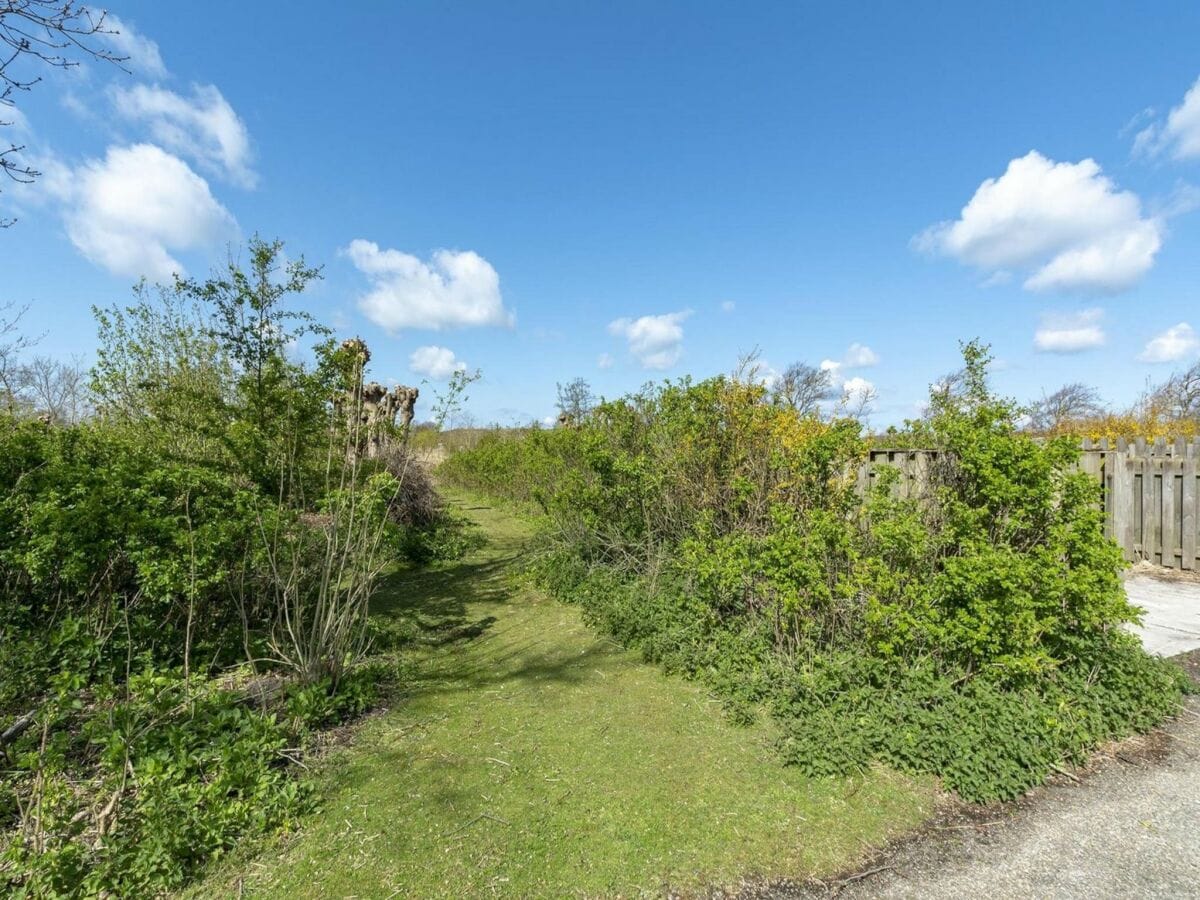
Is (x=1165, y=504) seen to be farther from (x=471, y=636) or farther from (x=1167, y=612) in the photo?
(x=471, y=636)

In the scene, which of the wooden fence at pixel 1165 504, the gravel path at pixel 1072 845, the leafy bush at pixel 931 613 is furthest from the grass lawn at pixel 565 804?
the wooden fence at pixel 1165 504

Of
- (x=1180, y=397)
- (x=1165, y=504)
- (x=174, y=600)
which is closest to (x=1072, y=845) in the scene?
(x=174, y=600)

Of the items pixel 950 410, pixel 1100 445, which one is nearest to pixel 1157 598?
pixel 1100 445

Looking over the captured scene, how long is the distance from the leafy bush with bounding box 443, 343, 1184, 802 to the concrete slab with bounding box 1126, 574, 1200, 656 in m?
1.00

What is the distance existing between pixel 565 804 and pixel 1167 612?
21.1 ft

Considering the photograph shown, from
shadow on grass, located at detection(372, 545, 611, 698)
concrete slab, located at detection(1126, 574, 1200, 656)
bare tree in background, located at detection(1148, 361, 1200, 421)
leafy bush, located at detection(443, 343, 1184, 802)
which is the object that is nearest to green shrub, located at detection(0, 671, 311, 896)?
shadow on grass, located at detection(372, 545, 611, 698)

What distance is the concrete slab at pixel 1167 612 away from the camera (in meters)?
4.46

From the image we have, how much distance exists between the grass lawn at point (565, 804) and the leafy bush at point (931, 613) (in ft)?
0.91

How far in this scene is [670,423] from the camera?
5.69 metres

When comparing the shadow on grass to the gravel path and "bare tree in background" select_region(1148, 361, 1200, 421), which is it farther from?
"bare tree in background" select_region(1148, 361, 1200, 421)

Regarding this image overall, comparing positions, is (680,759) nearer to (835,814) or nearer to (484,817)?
(835,814)

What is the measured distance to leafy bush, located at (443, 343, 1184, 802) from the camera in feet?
9.51

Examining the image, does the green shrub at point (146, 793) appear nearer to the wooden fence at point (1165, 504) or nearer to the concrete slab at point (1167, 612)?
the concrete slab at point (1167, 612)

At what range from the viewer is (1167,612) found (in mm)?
5359
